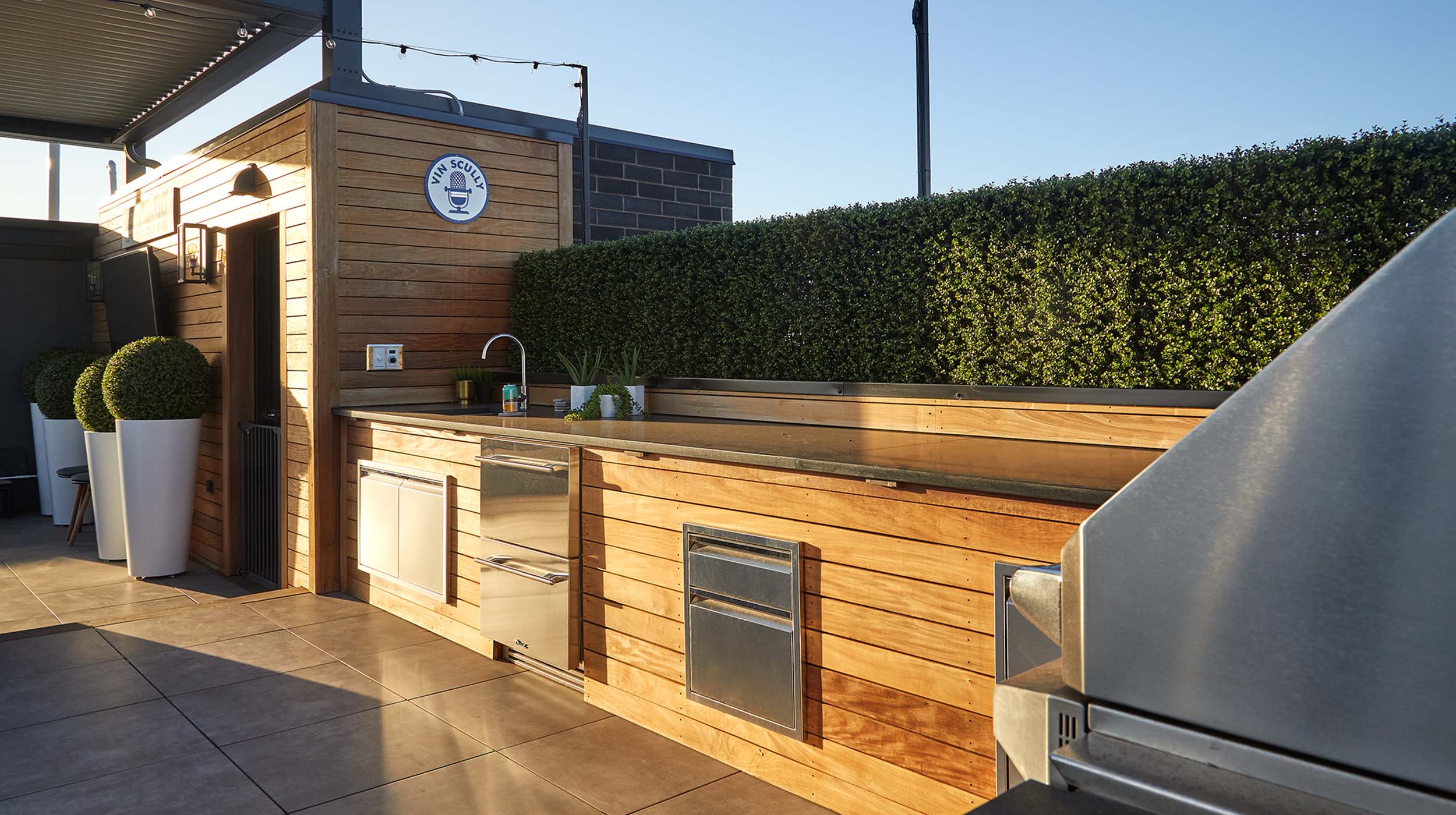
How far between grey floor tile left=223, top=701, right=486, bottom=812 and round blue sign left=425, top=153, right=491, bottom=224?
10.0ft

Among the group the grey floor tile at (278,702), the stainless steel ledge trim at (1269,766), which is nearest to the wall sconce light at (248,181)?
the grey floor tile at (278,702)

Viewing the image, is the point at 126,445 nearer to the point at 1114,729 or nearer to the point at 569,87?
the point at 569,87

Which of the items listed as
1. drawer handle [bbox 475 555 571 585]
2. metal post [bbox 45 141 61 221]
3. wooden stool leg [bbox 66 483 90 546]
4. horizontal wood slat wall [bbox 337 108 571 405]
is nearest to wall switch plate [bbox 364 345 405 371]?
horizontal wood slat wall [bbox 337 108 571 405]

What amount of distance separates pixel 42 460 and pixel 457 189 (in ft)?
17.5

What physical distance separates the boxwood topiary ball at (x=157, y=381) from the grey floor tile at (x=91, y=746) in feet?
9.67

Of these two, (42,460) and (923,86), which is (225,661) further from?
(42,460)

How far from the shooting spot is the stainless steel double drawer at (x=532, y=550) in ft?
11.5

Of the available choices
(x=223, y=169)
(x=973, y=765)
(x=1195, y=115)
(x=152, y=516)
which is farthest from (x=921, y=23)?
(x=1195, y=115)

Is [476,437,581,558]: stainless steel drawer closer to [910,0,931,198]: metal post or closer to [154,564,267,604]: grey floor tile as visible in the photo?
[910,0,931,198]: metal post

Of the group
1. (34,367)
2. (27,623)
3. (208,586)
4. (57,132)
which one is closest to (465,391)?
(208,586)

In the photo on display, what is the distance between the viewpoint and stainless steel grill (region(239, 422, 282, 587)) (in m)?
5.76

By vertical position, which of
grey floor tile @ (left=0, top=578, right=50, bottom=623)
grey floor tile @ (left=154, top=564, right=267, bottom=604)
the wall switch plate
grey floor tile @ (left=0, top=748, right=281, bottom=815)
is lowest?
grey floor tile @ (left=154, top=564, right=267, bottom=604)

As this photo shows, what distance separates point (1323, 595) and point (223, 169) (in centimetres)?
666

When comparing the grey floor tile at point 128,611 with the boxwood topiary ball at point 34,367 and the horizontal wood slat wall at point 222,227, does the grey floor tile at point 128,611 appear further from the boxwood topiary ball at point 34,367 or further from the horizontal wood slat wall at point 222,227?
the boxwood topiary ball at point 34,367
